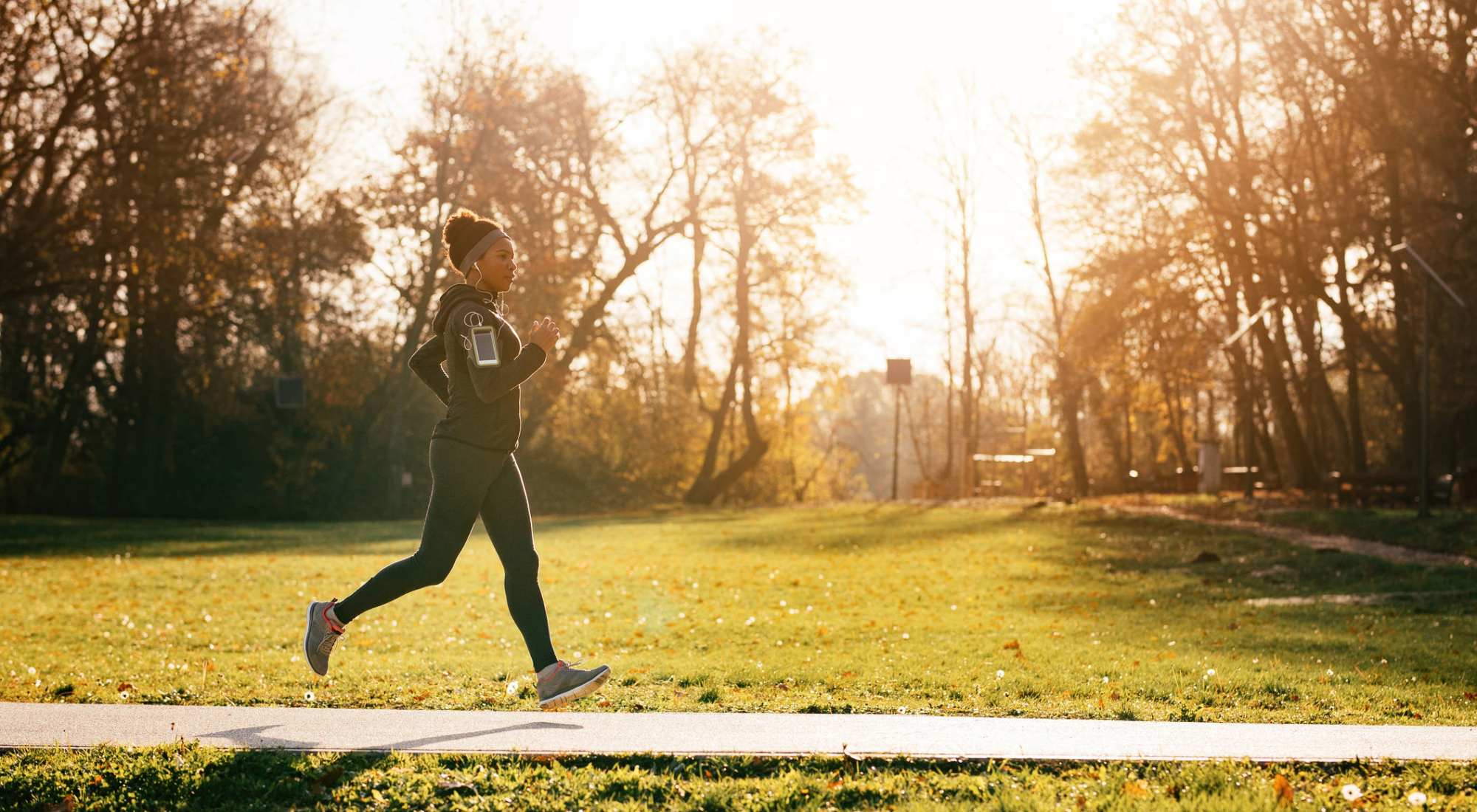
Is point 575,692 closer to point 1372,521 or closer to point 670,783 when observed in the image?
point 670,783

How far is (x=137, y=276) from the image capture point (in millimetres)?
31375

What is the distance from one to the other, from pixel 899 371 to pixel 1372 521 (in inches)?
766

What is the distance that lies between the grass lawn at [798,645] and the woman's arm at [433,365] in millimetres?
1816

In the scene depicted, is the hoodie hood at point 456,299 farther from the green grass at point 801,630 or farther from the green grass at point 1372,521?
the green grass at point 1372,521

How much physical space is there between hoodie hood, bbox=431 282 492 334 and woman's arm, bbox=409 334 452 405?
88mm

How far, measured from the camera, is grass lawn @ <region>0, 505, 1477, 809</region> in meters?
5.27

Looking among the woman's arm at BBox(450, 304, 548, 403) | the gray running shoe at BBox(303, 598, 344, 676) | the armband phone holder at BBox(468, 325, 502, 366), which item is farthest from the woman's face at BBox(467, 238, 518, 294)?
the gray running shoe at BBox(303, 598, 344, 676)

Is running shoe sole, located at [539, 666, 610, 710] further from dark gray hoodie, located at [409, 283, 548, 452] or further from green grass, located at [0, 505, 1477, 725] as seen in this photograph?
dark gray hoodie, located at [409, 283, 548, 452]

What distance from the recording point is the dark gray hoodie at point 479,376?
242 inches

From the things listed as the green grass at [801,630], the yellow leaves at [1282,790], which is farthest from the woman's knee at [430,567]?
the yellow leaves at [1282,790]

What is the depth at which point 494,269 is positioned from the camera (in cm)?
654

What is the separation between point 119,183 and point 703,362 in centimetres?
2936

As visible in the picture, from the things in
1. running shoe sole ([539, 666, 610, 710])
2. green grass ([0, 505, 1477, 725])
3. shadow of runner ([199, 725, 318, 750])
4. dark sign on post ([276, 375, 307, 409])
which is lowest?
green grass ([0, 505, 1477, 725])

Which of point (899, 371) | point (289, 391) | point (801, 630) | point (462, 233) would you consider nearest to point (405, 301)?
point (289, 391)
